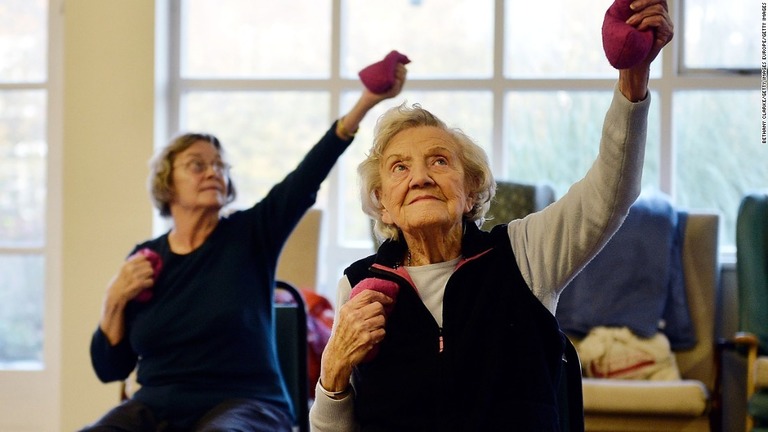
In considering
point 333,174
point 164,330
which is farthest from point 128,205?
point 164,330

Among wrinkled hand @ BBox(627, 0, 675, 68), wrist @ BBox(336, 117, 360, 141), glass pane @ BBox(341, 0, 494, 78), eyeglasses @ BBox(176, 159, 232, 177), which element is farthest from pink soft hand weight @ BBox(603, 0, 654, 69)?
glass pane @ BBox(341, 0, 494, 78)

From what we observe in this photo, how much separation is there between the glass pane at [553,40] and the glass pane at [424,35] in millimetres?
94

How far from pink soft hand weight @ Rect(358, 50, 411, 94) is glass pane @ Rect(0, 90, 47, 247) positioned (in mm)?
2231

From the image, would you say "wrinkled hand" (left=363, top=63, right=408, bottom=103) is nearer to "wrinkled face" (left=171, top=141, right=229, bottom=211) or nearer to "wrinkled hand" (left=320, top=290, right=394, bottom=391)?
"wrinkled face" (left=171, top=141, right=229, bottom=211)

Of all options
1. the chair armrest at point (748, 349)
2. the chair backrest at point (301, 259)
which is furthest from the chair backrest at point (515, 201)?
the chair armrest at point (748, 349)

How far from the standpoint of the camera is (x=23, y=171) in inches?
165

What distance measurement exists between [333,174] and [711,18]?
1.61 meters

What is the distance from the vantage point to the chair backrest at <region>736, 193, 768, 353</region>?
10.7ft

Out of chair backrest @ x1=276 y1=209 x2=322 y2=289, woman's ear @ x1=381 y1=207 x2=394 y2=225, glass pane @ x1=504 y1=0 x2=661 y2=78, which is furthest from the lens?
glass pane @ x1=504 y1=0 x2=661 y2=78

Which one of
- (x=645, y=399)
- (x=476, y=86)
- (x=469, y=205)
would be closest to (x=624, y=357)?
(x=645, y=399)

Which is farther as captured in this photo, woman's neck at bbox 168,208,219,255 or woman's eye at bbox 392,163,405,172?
woman's neck at bbox 168,208,219,255

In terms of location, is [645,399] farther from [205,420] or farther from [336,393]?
[336,393]

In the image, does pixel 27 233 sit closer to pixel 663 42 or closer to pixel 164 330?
pixel 164 330

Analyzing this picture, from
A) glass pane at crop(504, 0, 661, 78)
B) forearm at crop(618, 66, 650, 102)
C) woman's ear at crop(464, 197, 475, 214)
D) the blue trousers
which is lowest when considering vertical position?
the blue trousers
